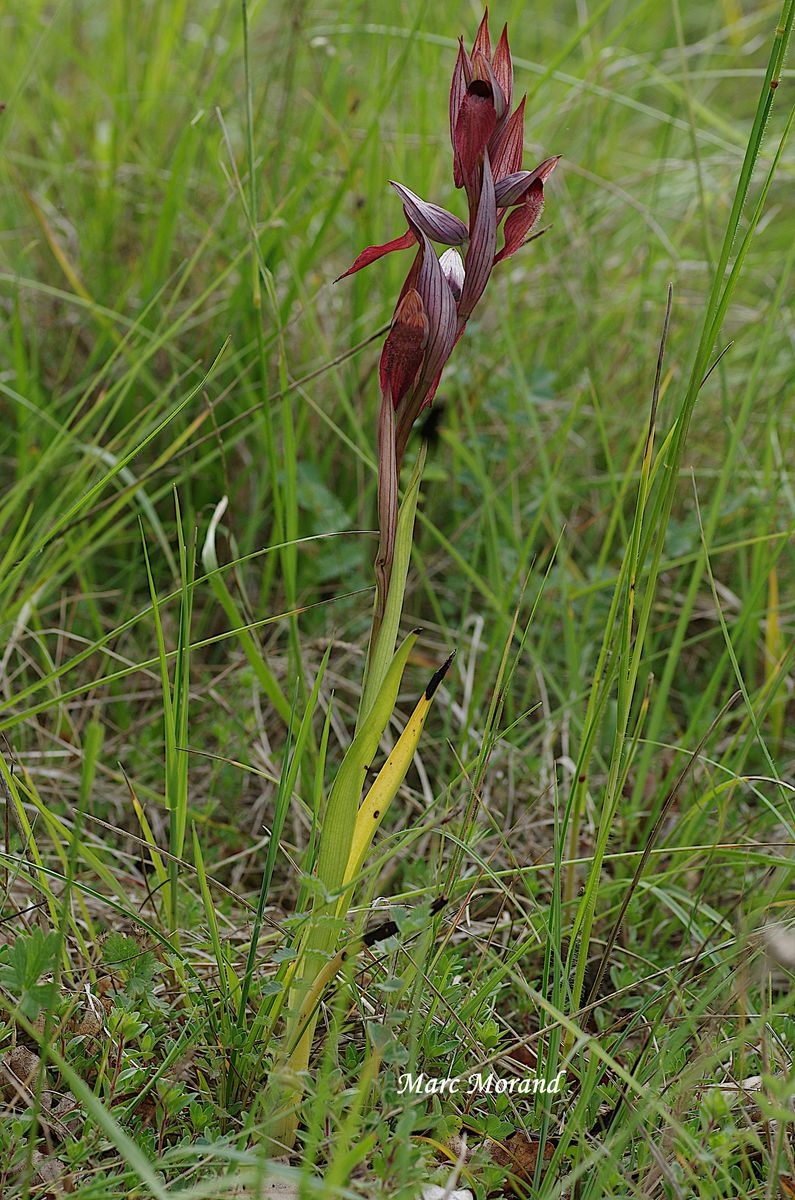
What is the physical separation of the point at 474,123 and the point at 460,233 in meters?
0.08

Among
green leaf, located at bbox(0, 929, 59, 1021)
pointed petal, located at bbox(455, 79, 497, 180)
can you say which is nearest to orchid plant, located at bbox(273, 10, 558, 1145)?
pointed petal, located at bbox(455, 79, 497, 180)

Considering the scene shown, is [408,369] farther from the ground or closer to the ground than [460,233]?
closer to the ground

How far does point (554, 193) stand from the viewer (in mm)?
2277

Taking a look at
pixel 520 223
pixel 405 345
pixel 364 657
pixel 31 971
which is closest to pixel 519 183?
pixel 520 223

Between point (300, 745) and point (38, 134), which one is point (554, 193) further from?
point (300, 745)

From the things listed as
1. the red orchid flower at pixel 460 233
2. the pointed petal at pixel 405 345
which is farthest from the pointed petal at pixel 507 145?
the pointed petal at pixel 405 345

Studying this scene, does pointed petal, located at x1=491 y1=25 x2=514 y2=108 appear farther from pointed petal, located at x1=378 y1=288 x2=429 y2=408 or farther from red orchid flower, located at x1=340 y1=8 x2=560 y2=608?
pointed petal, located at x1=378 y1=288 x2=429 y2=408

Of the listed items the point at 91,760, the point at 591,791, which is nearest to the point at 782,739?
the point at 591,791

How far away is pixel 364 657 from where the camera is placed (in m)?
1.73

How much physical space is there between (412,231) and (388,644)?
1.14ft

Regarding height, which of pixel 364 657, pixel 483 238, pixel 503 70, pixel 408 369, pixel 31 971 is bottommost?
pixel 364 657

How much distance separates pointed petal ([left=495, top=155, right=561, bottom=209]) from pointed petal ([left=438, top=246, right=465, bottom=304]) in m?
0.06

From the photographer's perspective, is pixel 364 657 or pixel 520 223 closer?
pixel 520 223

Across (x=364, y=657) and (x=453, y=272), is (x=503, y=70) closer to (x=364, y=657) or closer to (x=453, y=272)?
(x=453, y=272)
